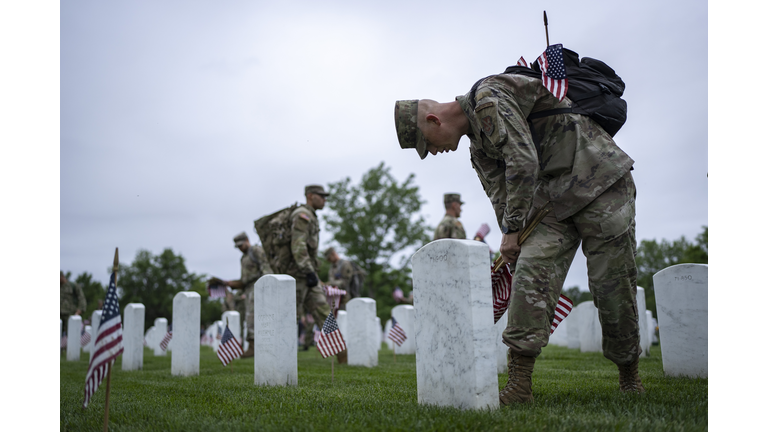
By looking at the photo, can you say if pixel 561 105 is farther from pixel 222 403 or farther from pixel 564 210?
pixel 222 403

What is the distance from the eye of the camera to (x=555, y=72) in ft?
11.5

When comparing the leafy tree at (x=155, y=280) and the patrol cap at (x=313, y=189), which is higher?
the patrol cap at (x=313, y=189)

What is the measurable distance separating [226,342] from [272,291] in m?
1.78

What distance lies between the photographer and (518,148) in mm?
3299

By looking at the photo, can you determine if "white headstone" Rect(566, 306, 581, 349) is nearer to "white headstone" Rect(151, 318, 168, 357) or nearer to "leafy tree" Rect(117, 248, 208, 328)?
"white headstone" Rect(151, 318, 168, 357)


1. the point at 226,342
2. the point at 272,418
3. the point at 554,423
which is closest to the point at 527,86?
the point at 554,423

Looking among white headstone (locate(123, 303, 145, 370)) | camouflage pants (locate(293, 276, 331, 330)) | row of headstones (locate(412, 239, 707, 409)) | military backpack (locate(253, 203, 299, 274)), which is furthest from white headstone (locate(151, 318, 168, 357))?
row of headstones (locate(412, 239, 707, 409))

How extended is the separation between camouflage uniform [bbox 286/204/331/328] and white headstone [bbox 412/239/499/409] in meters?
5.43

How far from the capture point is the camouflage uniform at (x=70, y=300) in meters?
17.6

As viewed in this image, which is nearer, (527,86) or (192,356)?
(527,86)

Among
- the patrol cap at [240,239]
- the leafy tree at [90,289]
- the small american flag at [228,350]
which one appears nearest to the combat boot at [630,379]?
the small american flag at [228,350]

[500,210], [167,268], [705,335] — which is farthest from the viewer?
[167,268]

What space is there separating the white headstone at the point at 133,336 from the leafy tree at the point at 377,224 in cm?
2425

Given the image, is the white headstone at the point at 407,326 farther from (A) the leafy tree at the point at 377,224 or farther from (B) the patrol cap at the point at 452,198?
(A) the leafy tree at the point at 377,224
